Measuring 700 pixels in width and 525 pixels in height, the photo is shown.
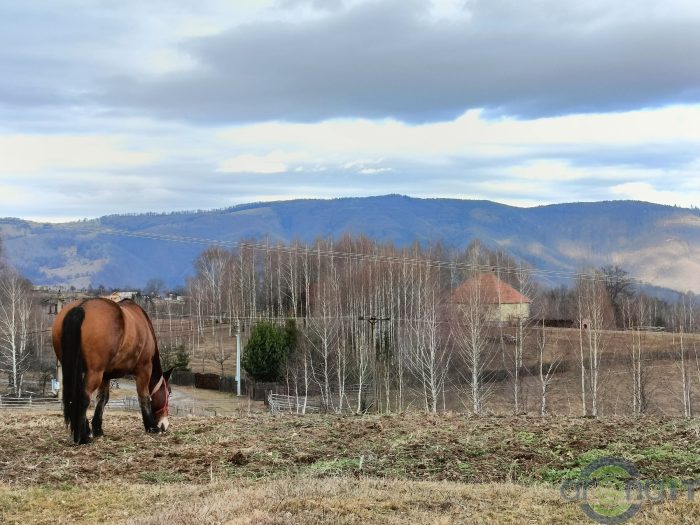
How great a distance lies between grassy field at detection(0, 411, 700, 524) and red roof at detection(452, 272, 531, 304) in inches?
1447

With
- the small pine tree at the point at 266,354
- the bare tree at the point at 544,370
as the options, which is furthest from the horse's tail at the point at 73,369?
the small pine tree at the point at 266,354

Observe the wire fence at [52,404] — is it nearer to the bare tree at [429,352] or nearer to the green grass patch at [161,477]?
the bare tree at [429,352]

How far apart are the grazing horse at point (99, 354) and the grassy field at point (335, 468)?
47cm

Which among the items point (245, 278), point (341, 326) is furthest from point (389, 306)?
point (245, 278)

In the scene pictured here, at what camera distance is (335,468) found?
10.8 m

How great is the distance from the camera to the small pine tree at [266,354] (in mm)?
64375

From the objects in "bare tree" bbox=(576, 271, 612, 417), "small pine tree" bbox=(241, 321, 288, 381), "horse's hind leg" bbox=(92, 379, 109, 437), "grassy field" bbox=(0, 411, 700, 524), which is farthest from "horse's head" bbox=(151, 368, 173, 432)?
"small pine tree" bbox=(241, 321, 288, 381)

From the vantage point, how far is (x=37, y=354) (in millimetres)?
70625

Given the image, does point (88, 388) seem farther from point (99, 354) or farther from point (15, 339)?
point (15, 339)

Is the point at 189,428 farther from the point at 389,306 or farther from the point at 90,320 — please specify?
the point at 389,306

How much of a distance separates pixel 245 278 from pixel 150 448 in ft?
305

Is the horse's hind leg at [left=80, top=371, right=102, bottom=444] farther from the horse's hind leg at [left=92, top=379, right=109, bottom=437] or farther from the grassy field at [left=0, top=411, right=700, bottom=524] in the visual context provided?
the horse's hind leg at [left=92, top=379, right=109, bottom=437]

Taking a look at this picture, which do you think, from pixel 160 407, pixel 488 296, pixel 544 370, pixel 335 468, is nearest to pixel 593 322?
pixel 544 370

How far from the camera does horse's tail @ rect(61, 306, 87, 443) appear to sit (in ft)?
41.7
